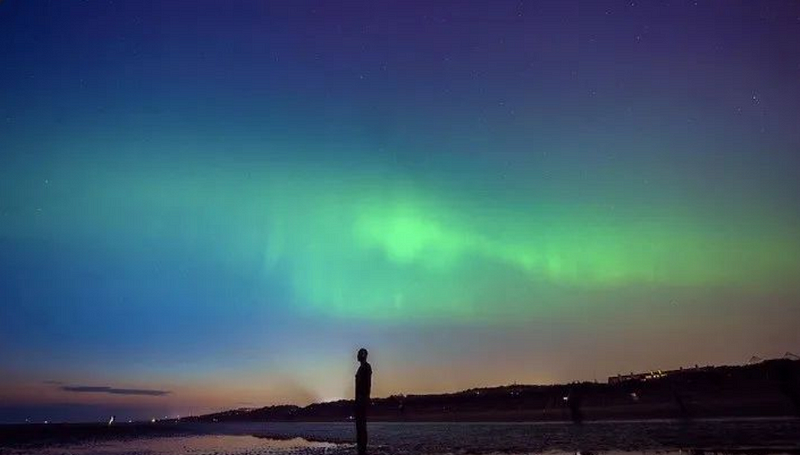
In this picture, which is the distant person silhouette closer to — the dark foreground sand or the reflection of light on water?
the dark foreground sand

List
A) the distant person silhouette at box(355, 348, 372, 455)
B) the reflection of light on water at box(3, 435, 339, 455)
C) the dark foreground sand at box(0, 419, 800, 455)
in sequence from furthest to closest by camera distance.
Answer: the reflection of light on water at box(3, 435, 339, 455), the dark foreground sand at box(0, 419, 800, 455), the distant person silhouette at box(355, 348, 372, 455)

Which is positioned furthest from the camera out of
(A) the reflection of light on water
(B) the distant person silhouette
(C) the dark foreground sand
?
(A) the reflection of light on water

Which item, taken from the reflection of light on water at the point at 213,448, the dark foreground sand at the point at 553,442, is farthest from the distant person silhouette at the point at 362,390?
the reflection of light on water at the point at 213,448

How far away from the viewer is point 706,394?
271ft

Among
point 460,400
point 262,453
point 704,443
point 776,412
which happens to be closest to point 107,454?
point 262,453

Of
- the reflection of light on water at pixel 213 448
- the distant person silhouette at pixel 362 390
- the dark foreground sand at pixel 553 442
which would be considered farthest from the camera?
the reflection of light on water at pixel 213 448

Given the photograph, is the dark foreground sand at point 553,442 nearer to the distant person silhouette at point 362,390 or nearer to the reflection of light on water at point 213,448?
the reflection of light on water at point 213,448

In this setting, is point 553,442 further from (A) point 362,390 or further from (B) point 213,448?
(B) point 213,448

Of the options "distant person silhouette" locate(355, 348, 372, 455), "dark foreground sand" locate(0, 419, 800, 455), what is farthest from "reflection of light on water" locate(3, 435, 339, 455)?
"distant person silhouette" locate(355, 348, 372, 455)

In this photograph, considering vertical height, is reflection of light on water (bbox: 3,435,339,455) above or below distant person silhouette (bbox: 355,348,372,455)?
below

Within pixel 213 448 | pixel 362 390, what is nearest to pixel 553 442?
pixel 362 390

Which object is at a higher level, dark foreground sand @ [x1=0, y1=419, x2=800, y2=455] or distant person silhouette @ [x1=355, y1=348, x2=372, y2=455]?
A: distant person silhouette @ [x1=355, y1=348, x2=372, y2=455]

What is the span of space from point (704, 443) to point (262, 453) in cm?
1950

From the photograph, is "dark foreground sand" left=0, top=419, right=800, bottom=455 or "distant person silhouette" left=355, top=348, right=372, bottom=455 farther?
"dark foreground sand" left=0, top=419, right=800, bottom=455
